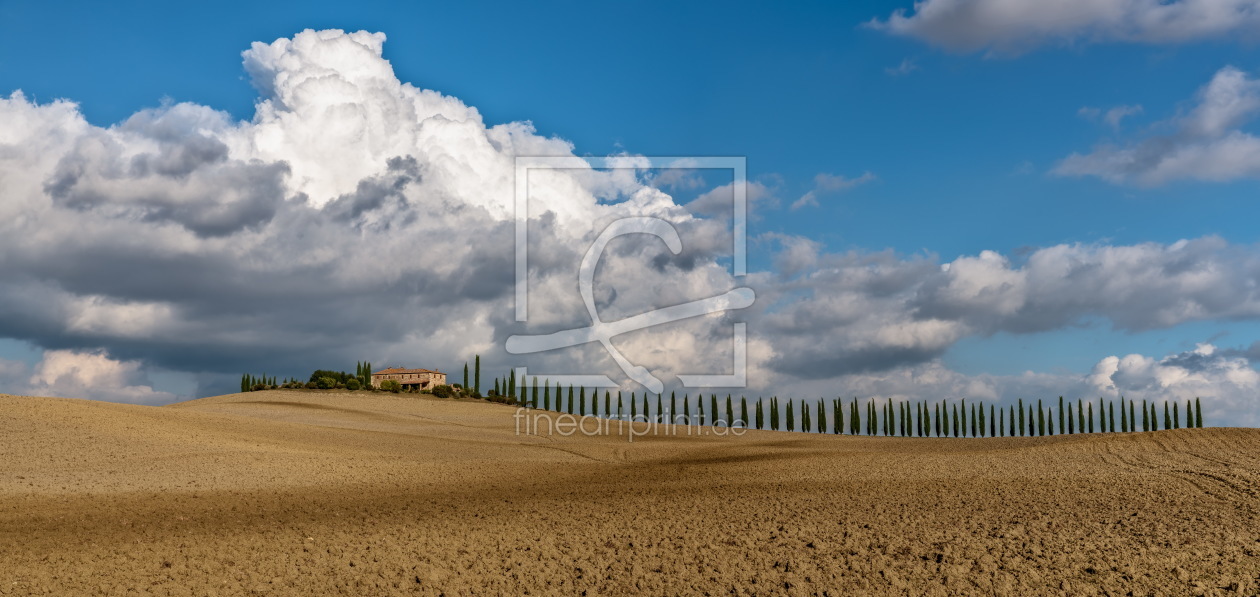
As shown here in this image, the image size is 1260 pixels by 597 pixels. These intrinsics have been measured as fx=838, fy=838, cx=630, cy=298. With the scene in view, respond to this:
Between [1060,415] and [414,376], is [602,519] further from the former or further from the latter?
[414,376]

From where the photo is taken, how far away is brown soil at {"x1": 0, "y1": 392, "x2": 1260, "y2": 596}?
1332 centimetres

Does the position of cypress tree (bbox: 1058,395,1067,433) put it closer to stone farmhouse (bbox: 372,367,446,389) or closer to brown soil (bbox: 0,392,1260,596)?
brown soil (bbox: 0,392,1260,596)

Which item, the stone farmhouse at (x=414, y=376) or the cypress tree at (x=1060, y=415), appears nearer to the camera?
the cypress tree at (x=1060, y=415)

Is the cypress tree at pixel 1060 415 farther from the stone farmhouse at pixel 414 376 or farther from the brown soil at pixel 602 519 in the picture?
the stone farmhouse at pixel 414 376

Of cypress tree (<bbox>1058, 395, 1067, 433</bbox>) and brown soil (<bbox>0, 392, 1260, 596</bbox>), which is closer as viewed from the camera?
Answer: brown soil (<bbox>0, 392, 1260, 596</bbox>)

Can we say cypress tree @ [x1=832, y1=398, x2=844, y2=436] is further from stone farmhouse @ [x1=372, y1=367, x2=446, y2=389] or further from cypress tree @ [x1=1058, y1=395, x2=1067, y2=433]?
stone farmhouse @ [x1=372, y1=367, x2=446, y2=389]

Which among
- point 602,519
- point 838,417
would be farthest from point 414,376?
point 602,519

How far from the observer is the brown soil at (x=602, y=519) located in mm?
13320

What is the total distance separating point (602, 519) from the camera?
18.2m

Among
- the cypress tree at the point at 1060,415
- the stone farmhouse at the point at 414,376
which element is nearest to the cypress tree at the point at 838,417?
the cypress tree at the point at 1060,415

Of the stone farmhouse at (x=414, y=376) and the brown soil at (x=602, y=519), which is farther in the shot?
the stone farmhouse at (x=414, y=376)

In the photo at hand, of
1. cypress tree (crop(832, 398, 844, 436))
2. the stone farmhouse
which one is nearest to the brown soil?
cypress tree (crop(832, 398, 844, 436))

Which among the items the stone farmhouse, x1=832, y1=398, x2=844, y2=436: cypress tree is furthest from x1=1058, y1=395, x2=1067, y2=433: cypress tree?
the stone farmhouse

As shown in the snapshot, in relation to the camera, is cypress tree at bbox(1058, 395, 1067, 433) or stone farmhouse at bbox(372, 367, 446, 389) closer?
cypress tree at bbox(1058, 395, 1067, 433)
